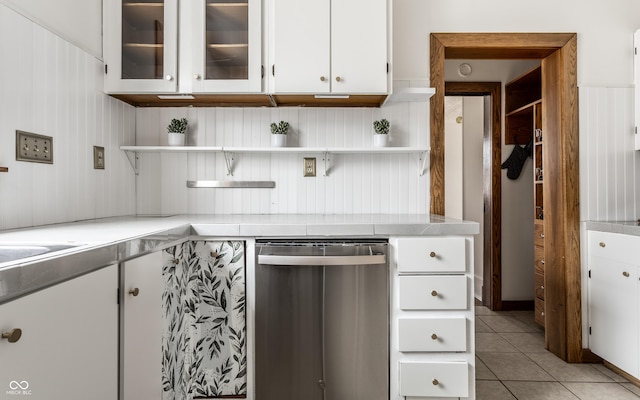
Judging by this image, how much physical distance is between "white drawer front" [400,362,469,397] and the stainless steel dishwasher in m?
0.09

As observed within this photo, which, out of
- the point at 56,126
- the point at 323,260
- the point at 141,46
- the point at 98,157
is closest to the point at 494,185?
the point at 323,260

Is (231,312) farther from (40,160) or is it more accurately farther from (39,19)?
(39,19)

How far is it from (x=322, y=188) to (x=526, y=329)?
2.08 meters

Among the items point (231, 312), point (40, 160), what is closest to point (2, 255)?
point (40, 160)

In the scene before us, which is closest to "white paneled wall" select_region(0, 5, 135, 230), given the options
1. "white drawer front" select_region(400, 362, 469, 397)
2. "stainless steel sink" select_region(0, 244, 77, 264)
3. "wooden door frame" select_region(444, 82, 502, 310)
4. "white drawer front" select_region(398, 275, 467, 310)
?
"stainless steel sink" select_region(0, 244, 77, 264)

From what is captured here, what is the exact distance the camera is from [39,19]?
1558mm

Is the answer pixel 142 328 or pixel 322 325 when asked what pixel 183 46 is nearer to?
pixel 142 328

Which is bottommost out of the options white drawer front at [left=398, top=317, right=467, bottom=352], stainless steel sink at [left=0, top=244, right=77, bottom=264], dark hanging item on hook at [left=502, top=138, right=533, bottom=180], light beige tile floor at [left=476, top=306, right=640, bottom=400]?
light beige tile floor at [left=476, top=306, right=640, bottom=400]

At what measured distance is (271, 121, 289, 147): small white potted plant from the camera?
2.18 meters

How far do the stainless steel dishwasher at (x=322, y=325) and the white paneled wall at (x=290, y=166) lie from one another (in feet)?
2.36

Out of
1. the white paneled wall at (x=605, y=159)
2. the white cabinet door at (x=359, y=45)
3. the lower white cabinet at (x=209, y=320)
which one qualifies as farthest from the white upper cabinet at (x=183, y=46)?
the white paneled wall at (x=605, y=159)

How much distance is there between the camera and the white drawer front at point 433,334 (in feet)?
5.30

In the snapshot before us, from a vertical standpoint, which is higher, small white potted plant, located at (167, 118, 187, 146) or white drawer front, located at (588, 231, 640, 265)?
small white potted plant, located at (167, 118, 187, 146)

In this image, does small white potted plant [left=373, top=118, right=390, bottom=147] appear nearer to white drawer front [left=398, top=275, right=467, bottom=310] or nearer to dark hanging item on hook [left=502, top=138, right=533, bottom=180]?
white drawer front [left=398, top=275, right=467, bottom=310]
